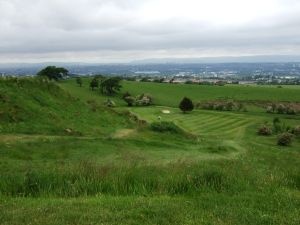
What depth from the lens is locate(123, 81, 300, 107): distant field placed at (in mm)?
109875

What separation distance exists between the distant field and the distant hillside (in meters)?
66.6

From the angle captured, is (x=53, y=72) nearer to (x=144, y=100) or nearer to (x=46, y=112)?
(x=144, y=100)

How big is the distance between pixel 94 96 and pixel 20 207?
9310cm

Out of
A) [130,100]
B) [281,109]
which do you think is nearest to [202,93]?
[130,100]

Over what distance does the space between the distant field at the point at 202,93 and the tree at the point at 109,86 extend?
459 centimetres

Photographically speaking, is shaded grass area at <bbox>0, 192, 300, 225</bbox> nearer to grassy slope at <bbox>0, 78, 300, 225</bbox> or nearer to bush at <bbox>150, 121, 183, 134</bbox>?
grassy slope at <bbox>0, 78, 300, 225</bbox>

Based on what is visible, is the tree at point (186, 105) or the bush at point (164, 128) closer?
the bush at point (164, 128)

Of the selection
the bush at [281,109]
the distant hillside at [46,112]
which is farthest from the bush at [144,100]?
the distant hillside at [46,112]

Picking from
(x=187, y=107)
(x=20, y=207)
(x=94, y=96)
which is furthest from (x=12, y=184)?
(x=94, y=96)

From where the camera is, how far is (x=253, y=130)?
2601 inches

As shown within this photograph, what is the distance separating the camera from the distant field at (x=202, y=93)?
110 meters

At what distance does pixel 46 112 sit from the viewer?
2989cm

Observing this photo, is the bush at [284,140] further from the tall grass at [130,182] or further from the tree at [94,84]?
the tree at [94,84]

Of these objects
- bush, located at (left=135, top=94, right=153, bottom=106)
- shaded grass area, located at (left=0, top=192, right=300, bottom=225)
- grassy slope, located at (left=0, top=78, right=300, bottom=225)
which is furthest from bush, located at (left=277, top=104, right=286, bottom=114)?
shaded grass area, located at (left=0, top=192, right=300, bottom=225)
